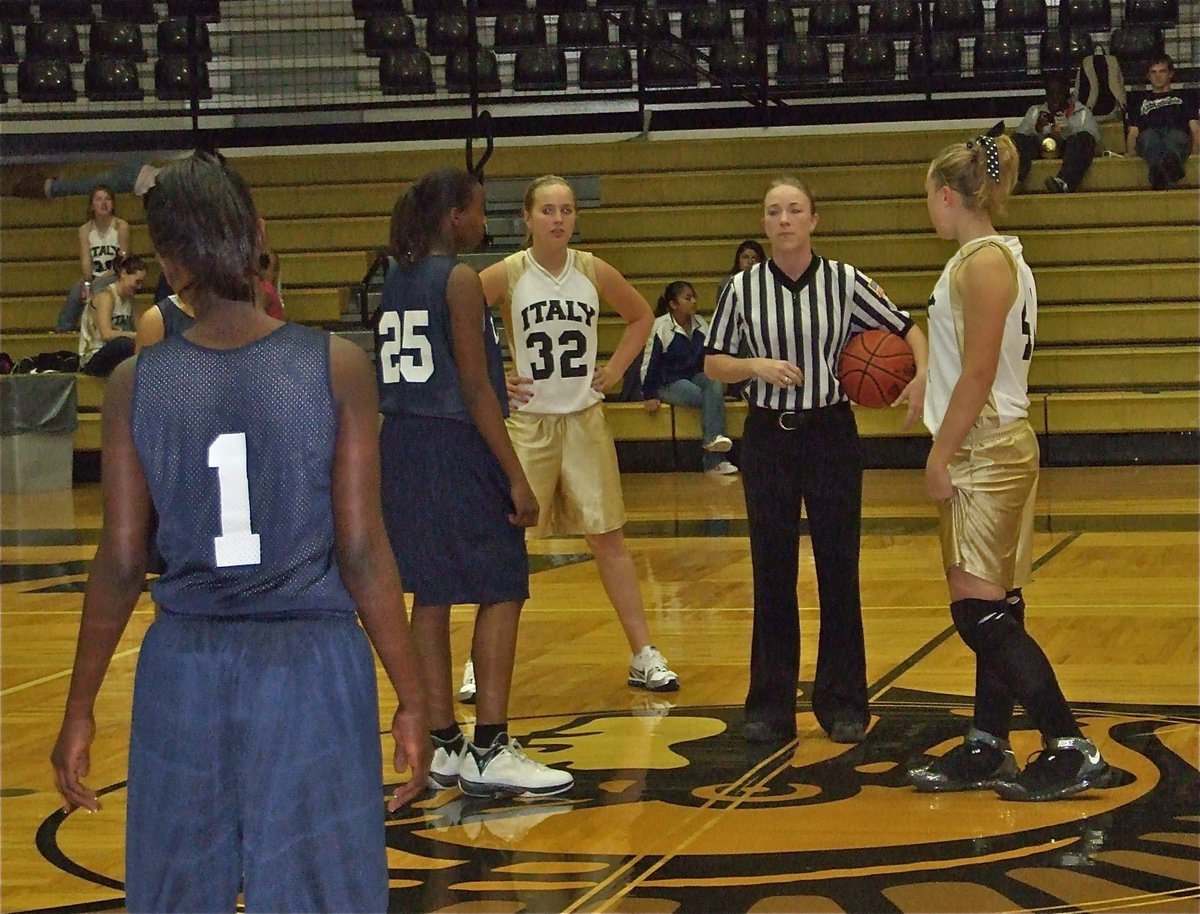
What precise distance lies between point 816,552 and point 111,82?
11.5 m

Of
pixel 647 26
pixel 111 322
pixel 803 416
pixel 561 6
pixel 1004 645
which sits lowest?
pixel 1004 645

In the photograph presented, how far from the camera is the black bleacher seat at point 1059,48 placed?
1452 centimetres

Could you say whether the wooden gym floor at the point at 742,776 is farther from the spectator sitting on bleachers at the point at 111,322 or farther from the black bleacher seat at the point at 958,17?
the black bleacher seat at the point at 958,17

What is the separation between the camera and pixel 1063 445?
490 inches

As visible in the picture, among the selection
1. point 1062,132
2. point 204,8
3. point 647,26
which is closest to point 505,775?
point 1062,132

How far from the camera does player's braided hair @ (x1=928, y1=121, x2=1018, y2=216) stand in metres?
4.22

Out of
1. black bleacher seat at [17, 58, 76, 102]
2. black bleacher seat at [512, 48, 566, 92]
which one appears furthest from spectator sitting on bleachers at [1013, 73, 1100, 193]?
black bleacher seat at [17, 58, 76, 102]

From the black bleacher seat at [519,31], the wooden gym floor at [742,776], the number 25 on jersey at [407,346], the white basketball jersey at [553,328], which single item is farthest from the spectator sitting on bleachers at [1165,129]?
the number 25 on jersey at [407,346]

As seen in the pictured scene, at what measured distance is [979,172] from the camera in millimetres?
4227

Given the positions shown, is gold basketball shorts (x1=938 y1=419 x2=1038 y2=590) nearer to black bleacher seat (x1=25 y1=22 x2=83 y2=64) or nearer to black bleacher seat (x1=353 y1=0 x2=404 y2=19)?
black bleacher seat (x1=353 y1=0 x2=404 y2=19)

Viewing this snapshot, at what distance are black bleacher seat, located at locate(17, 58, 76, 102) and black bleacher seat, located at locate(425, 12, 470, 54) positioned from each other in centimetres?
303

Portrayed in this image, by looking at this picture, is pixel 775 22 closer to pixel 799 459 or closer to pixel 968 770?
pixel 799 459

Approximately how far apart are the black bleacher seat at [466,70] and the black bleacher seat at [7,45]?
3.75m

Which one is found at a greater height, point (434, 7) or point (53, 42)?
point (434, 7)
